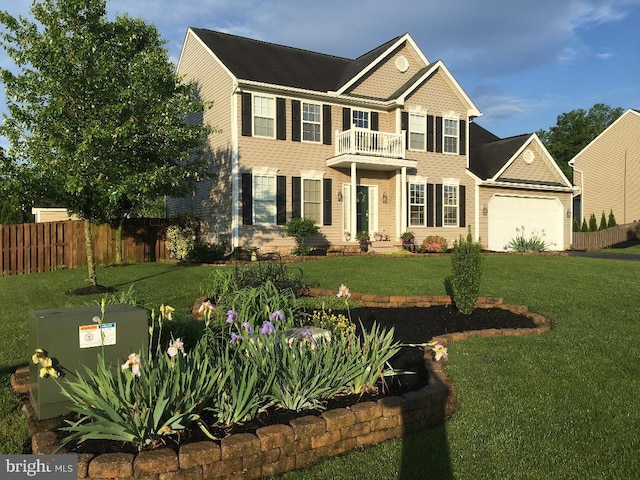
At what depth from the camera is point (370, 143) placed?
18750mm

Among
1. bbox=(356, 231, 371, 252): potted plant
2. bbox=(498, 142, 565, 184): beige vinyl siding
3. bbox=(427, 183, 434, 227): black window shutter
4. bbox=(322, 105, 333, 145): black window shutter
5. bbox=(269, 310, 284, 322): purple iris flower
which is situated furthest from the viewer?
bbox=(498, 142, 565, 184): beige vinyl siding


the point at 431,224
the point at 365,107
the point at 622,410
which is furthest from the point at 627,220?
the point at 622,410

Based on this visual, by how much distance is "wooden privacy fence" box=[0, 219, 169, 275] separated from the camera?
15.4 m

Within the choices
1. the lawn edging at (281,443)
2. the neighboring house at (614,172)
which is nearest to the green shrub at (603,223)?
the neighboring house at (614,172)

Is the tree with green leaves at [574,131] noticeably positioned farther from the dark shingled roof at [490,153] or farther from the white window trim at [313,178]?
the white window trim at [313,178]

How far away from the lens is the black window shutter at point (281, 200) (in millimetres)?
17719

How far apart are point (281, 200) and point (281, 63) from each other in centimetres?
595

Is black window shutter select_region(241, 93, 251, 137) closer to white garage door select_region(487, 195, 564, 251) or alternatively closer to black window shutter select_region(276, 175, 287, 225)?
black window shutter select_region(276, 175, 287, 225)

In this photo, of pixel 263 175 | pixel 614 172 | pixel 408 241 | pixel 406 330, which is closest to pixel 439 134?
pixel 408 241

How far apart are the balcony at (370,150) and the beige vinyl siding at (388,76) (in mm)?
2119

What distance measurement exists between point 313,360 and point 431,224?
1780cm

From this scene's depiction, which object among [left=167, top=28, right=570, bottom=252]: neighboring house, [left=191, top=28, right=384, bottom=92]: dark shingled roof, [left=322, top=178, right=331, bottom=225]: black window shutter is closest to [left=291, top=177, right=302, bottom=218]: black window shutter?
[left=167, top=28, right=570, bottom=252]: neighboring house

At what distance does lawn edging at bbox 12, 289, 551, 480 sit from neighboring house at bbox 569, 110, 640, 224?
102 feet

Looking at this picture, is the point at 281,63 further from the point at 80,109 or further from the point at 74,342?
the point at 74,342
